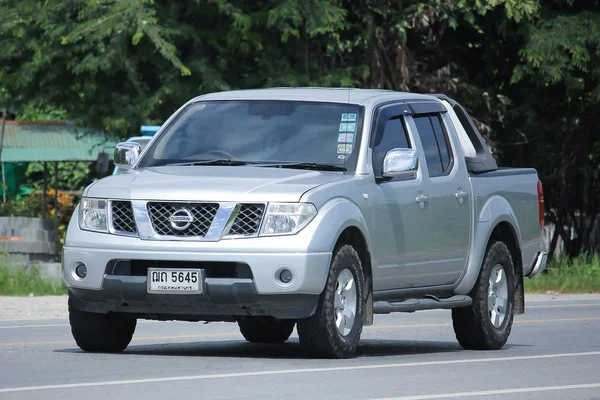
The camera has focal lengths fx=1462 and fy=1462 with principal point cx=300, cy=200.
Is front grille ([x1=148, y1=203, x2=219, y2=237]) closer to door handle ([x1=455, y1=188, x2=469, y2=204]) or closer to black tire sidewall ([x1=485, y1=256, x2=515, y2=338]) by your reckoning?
Answer: door handle ([x1=455, y1=188, x2=469, y2=204])

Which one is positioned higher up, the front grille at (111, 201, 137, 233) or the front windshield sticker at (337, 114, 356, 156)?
the front windshield sticker at (337, 114, 356, 156)

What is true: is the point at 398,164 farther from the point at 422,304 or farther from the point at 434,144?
the point at 434,144

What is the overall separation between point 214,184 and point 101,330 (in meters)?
1.44

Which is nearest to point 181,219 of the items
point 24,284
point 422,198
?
point 422,198

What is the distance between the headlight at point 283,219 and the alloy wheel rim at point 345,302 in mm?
543

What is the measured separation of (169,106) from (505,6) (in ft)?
17.8

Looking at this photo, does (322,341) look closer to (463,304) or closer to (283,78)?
(463,304)

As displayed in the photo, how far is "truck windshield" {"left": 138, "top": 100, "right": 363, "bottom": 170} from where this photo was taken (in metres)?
10.4

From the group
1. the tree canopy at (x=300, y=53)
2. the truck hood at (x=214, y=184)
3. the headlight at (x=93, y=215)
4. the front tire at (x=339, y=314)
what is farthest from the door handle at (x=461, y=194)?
the tree canopy at (x=300, y=53)

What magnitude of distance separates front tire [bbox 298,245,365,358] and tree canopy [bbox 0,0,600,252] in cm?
1099

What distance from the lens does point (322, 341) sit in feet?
31.6

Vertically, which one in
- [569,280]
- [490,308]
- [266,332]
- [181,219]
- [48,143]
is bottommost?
[569,280]

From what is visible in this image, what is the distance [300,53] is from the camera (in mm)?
22891

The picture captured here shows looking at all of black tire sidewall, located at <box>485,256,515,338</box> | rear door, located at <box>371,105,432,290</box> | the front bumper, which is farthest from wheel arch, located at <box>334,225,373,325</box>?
black tire sidewall, located at <box>485,256,515,338</box>
